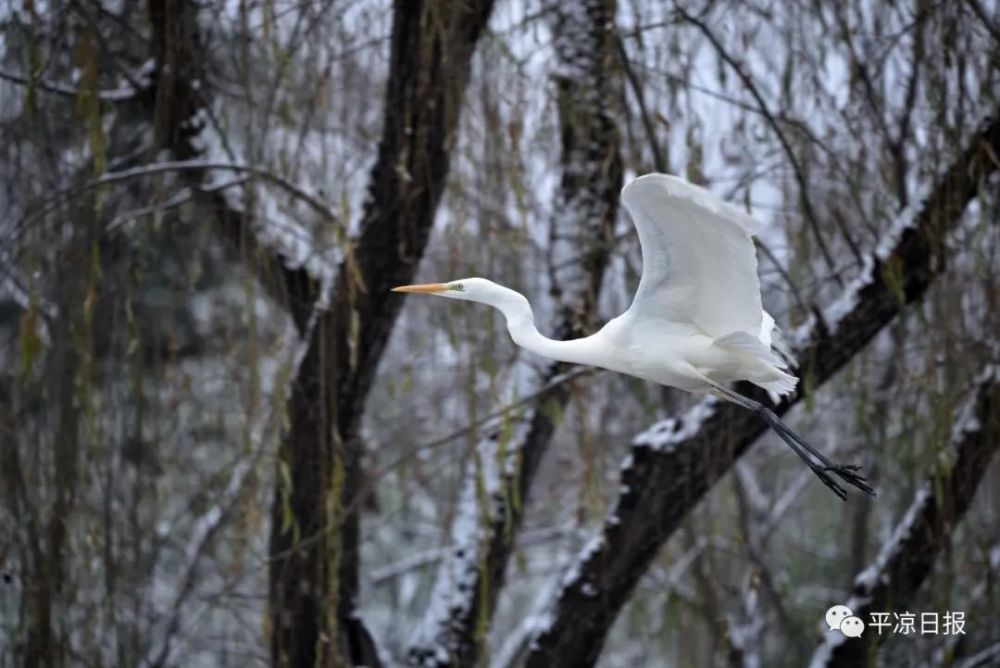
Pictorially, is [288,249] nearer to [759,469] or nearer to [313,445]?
[313,445]

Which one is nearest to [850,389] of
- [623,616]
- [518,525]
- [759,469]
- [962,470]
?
[962,470]

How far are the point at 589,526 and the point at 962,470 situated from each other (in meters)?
1.82

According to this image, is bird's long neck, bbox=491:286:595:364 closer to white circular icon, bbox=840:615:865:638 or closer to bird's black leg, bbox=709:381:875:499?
bird's black leg, bbox=709:381:875:499

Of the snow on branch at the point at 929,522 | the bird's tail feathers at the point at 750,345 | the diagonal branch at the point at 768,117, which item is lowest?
the snow on branch at the point at 929,522

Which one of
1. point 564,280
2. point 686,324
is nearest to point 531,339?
point 686,324

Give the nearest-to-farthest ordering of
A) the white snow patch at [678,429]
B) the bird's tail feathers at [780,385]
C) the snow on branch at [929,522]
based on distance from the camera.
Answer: the bird's tail feathers at [780,385]
the snow on branch at [929,522]
the white snow patch at [678,429]

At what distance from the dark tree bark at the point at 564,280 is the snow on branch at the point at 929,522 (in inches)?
36.1

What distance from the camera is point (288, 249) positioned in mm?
3471

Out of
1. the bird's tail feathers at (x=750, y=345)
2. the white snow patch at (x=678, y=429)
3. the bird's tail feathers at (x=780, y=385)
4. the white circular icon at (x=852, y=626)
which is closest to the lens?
the bird's tail feathers at (x=750, y=345)

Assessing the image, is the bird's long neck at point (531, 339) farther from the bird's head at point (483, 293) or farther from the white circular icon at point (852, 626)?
the white circular icon at point (852, 626)

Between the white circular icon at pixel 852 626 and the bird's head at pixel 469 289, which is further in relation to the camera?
the white circular icon at pixel 852 626

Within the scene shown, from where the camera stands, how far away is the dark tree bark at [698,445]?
3029 mm

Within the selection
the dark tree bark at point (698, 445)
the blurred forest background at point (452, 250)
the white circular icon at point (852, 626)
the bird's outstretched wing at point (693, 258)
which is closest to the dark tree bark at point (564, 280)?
the blurred forest background at point (452, 250)

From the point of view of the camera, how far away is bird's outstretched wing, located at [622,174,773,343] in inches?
A: 84.4
